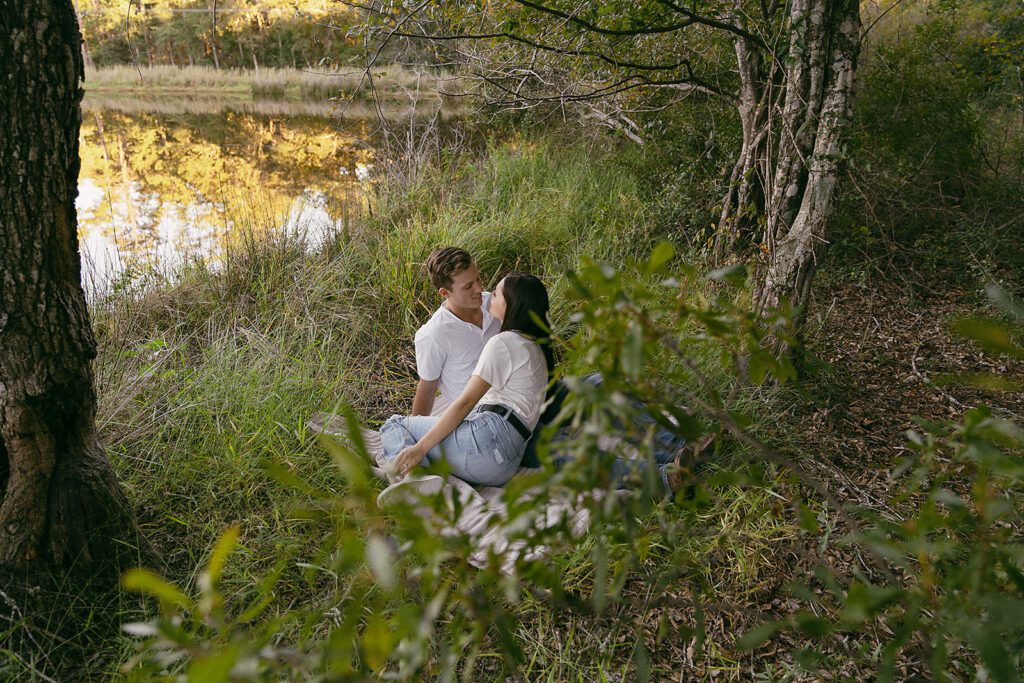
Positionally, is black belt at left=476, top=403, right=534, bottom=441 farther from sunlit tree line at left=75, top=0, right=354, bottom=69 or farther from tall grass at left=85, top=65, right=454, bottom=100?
sunlit tree line at left=75, top=0, right=354, bottom=69

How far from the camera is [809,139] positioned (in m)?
3.04

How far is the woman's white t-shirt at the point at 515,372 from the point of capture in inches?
100

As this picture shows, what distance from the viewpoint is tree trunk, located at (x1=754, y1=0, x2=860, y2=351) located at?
2850 mm

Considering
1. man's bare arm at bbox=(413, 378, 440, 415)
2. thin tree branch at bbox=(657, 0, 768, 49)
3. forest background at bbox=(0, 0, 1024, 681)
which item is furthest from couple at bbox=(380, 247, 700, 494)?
thin tree branch at bbox=(657, 0, 768, 49)

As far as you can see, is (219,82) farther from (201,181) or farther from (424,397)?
(424,397)

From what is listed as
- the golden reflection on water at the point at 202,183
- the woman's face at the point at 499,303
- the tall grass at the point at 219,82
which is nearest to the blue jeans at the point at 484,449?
the woman's face at the point at 499,303

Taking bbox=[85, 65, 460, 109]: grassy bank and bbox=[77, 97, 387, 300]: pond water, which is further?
bbox=[85, 65, 460, 109]: grassy bank

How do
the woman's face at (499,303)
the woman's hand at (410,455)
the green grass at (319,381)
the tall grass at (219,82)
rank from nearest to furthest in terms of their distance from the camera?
the green grass at (319,381) → the woman's hand at (410,455) → the woman's face at (499,303) → the tall grass at (219,82)

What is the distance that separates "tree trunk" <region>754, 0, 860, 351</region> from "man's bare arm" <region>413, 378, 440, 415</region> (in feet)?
4.96

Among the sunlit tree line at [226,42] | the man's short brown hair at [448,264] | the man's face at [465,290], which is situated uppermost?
the sunlit tree line at [226,42]

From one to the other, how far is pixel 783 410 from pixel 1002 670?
241 cm

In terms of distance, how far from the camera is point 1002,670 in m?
0.58

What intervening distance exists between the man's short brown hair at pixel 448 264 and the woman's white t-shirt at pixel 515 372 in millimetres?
498

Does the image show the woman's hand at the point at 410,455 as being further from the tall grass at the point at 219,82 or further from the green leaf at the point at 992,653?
the tall grass at the point at 219,82
